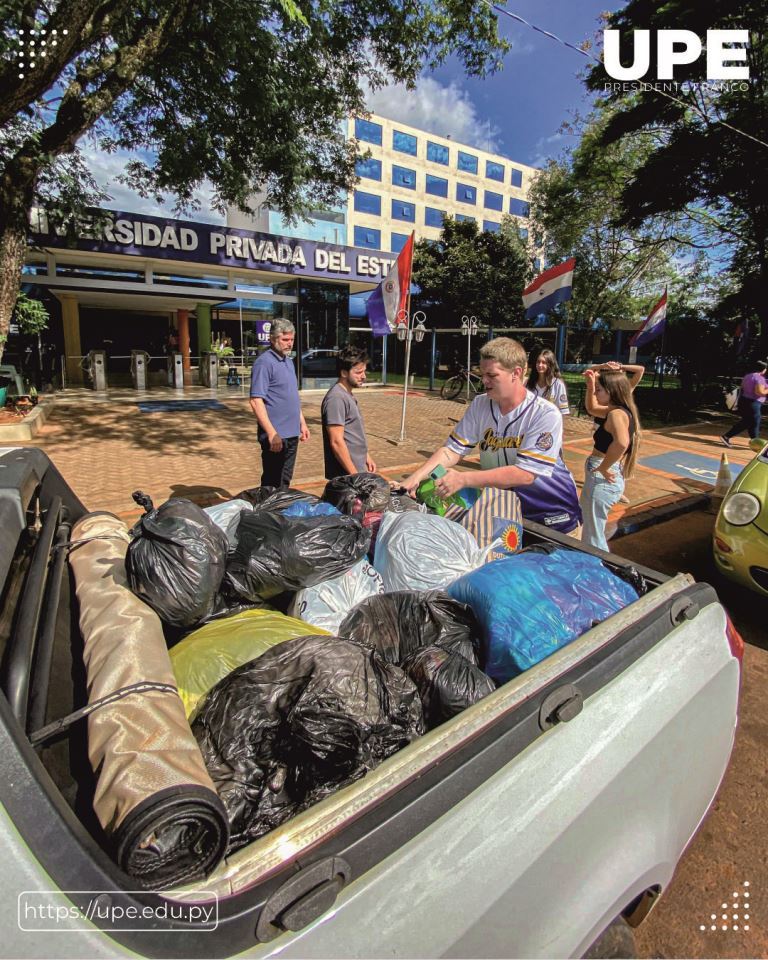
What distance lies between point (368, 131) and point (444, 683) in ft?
159

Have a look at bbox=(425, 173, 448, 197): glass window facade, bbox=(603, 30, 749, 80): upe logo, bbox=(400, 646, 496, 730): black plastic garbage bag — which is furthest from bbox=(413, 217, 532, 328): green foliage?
bbox=(400, 646, 496, 730): black plastic garbage bag

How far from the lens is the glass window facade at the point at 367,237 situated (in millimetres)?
42125

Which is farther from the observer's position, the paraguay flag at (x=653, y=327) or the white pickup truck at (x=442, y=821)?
the paraguay flag at (x=653, y=327)

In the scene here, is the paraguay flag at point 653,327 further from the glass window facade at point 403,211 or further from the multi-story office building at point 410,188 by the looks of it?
the glass window facade at point 403,211

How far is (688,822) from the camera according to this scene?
165 cm

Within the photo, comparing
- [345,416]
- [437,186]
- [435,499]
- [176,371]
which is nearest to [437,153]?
[437,186]

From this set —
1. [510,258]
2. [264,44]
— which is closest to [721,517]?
[264,44]

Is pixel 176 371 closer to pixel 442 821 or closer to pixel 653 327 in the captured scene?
pixel 653 327

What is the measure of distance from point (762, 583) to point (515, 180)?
5677 cm

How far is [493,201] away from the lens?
164 feet

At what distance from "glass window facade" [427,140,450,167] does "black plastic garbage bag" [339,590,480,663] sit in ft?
167

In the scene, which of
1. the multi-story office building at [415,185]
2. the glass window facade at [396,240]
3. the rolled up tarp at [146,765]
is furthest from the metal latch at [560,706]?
the glass window facade at [396,240]

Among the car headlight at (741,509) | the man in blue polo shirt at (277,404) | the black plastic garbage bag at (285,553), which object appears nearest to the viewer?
the black plastic garbage bag at (285,553)

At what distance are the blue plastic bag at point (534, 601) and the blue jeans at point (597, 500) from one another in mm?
2024
